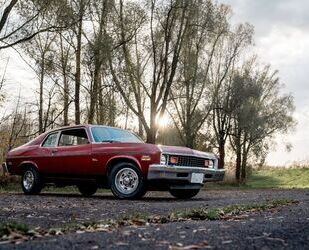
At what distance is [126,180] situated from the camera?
1183cm

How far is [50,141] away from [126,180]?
290 centimetres

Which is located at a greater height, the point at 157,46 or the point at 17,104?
the point at 157,46

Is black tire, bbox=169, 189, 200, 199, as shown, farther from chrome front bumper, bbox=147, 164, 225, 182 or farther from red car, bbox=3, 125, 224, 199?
chrome front bumper, bbox=147, 164, 225, 182

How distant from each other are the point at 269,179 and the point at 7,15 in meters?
34.7

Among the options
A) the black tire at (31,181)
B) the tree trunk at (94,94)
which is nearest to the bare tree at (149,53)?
the tree trunk at (94,94)

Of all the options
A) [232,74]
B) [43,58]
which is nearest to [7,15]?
[43,58]

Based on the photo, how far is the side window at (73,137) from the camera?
12.9m

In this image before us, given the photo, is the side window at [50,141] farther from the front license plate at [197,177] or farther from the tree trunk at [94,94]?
the tree trunk at [94,94]

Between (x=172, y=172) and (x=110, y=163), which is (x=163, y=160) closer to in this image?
(x=172, y=172)

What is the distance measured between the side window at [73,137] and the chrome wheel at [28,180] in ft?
4.05

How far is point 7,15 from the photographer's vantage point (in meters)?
17.9

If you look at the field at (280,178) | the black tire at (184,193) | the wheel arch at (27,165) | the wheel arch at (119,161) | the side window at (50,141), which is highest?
the field at (280,178)

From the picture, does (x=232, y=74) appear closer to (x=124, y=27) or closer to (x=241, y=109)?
(x=241, y=109)

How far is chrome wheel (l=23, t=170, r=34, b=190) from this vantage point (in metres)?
13.8
